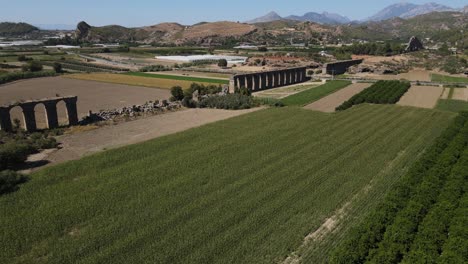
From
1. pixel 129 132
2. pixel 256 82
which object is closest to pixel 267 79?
pixel 256 82

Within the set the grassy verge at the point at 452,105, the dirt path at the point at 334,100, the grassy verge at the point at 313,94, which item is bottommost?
the grassy verge at the point at 452,105

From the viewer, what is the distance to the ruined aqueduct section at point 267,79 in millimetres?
64812

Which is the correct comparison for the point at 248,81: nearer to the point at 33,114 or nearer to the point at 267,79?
the point at 267,79

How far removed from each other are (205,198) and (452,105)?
152 feet

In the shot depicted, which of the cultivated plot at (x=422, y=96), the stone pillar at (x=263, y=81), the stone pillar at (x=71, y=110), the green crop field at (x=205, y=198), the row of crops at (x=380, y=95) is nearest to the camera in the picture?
the green crop field at (x=205, y=198)

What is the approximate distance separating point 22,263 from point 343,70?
3806 inches

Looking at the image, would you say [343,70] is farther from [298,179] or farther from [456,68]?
[298,179]

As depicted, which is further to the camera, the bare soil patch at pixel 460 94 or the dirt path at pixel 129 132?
the bare soil patch at pixel 460 94

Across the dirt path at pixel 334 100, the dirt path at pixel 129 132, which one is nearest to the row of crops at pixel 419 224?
the dirt path at pixel 129 132

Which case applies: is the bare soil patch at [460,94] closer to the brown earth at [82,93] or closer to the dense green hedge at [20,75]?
the brown earth at [82,93]

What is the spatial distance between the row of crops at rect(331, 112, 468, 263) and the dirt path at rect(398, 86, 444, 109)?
31921mm

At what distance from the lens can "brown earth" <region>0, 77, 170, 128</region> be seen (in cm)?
5366

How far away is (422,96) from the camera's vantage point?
200ft

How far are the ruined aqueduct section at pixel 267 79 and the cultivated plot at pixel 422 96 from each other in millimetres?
23073
